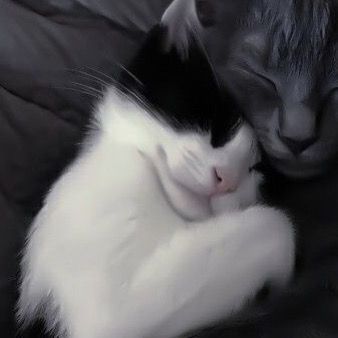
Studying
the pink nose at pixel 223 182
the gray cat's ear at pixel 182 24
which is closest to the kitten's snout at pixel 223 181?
the pink nose at pixel 223 182

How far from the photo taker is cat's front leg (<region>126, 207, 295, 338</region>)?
928 millimetres

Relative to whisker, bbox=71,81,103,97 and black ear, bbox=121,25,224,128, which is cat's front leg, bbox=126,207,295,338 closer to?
black ear, bbox=121,25,224,128

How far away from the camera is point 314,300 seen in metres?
0.89

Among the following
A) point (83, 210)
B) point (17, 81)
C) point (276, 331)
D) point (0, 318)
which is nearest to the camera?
point (276, 331)

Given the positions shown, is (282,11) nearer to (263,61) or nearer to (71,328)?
(263,61)

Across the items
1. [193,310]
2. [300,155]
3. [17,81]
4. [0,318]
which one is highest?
[300,155]

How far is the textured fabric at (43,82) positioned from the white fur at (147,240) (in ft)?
0.37

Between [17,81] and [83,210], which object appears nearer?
[83,210]

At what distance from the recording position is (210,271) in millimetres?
944

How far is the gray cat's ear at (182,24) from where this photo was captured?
1055 mm

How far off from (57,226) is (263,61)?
35cm

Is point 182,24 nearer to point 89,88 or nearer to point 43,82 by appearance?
point 89,88

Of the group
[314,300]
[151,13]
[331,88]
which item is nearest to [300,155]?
[331,88]

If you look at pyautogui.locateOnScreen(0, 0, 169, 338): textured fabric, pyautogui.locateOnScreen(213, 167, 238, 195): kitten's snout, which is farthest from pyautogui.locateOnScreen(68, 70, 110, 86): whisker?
pyautogui.locateOnScreen(213, 167, 238, 195): kitten's snout
